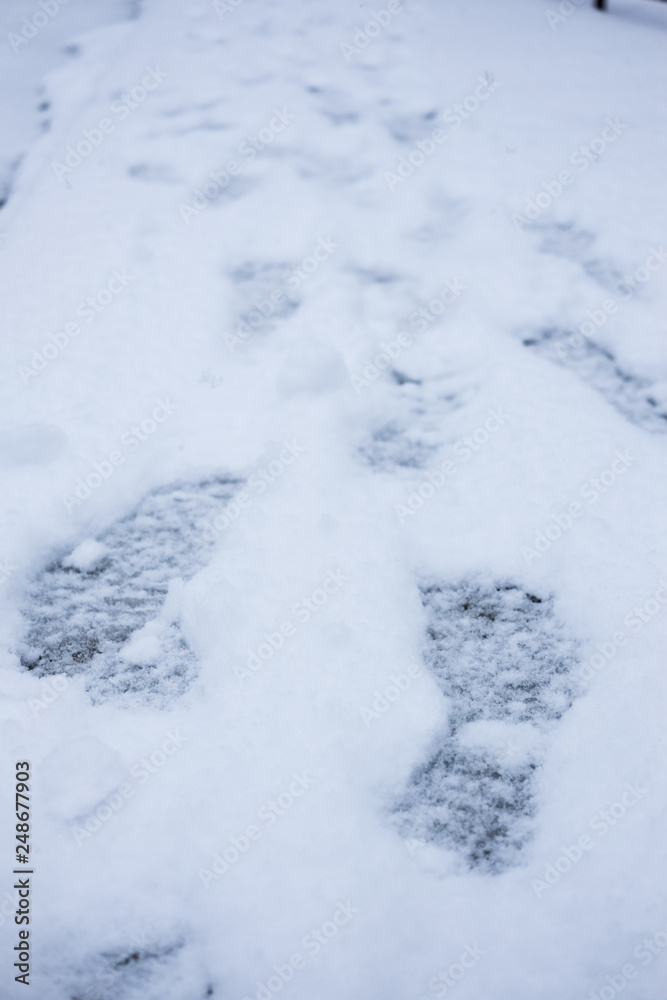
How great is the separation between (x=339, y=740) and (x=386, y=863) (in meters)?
0.25

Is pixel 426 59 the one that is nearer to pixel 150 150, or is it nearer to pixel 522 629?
pixel 150 150

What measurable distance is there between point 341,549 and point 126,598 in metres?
0.58

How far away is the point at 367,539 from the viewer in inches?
65.9

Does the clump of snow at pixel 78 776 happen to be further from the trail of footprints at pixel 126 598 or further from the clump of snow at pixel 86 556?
the clump of snow at pixel 86 556

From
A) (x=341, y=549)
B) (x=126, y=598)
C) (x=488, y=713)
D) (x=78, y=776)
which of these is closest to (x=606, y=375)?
(x=341, y=549)

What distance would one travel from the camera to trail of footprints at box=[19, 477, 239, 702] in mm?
1471

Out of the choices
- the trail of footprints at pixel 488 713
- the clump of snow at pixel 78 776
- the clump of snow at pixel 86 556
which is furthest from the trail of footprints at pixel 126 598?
the trail of footprints at pixel 488 713

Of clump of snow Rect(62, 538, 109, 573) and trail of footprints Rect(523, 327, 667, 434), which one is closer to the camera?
clump of snow Rect(62, 538, 109, 573)

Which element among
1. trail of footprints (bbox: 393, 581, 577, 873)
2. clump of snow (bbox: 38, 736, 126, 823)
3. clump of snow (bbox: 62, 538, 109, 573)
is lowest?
trail of footprints (bbox: 393, 581, 577, 873)

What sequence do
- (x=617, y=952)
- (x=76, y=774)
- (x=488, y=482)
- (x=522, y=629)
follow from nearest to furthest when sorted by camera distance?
(x=617, y=952)
(x=76, y=774)
(x=522, y=629)
(x=488, y=482)

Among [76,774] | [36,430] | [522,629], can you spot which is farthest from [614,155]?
[76,774]

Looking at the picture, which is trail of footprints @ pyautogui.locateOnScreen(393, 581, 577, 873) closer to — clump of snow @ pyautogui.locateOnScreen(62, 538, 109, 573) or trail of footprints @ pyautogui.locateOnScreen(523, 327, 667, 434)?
trail of footprints @ pyautogui.locateOnScreen(523, 327, 667, 434)

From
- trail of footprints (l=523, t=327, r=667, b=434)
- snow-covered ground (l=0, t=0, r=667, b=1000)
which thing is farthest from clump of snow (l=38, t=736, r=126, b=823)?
trail of footprints (l=523, t=327, r=667, b=434)

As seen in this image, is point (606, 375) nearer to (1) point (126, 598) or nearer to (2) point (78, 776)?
(1) point (126, 598)
